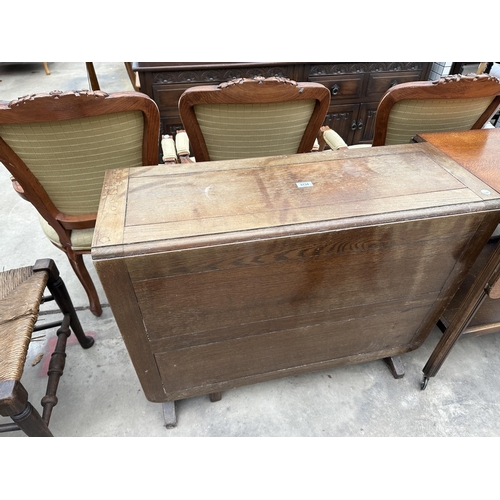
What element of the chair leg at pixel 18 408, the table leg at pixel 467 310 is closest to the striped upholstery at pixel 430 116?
the table leg at pixel 467 310

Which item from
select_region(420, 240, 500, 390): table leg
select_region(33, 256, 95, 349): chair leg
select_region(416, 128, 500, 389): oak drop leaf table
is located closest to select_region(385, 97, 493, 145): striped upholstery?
select_region(416, 128, 500, 389): oak drop leaf table

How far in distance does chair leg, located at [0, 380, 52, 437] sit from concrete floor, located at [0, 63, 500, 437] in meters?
0.32

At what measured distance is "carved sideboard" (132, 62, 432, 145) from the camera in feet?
6.44

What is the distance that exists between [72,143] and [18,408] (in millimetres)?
763

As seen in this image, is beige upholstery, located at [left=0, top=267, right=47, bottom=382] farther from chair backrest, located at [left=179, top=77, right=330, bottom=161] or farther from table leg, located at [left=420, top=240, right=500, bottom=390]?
table leg, located at [left=420, top=240, right=500, bottom=390]

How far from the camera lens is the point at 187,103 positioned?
3.59ft

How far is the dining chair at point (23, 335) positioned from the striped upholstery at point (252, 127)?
728 mm

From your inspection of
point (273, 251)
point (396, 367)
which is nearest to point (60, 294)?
point (273, 251)

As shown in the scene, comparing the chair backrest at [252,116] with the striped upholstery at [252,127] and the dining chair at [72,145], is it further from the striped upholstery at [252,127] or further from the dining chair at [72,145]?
the dining chair at [72,145]

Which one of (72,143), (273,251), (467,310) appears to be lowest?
(467,310)

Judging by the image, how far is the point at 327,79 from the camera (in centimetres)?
222

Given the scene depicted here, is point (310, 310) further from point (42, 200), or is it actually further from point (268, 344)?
point (42, 200)

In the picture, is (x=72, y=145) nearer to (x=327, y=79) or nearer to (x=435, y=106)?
(x=435, y=106)

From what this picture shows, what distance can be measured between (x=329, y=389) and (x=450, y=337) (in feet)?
1.59
